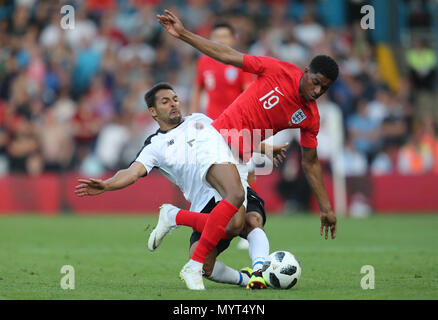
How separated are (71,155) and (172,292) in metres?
11.2

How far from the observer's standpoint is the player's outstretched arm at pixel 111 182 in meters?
6.41

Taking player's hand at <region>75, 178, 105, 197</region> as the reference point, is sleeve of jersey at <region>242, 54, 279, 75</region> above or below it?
above

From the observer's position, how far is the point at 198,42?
273 inches

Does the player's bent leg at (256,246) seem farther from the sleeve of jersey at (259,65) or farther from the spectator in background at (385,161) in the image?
the spectator in background at (385,161)

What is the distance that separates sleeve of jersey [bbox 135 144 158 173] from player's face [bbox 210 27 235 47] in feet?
11.1

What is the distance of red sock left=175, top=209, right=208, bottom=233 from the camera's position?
7242 mm

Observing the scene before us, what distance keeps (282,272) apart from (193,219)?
39.5 inches

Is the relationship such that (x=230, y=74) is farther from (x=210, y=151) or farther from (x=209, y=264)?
(x=209, y=264)

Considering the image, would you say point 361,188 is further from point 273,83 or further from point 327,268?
point 273,83

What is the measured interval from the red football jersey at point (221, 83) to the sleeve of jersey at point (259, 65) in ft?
10.9

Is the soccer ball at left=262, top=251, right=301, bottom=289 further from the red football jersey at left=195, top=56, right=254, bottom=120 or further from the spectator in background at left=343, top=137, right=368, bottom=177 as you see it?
the spectator in background at left=343, top=137, right=368, bottom=177

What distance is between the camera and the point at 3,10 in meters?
20.5

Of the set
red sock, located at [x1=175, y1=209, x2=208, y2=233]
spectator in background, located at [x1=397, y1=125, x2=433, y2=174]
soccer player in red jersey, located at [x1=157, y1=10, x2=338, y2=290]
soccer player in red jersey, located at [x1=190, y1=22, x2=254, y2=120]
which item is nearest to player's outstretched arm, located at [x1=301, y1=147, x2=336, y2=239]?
soccer player in red jersey, located at [x1=157, y1=10, x2=338, y2=290]

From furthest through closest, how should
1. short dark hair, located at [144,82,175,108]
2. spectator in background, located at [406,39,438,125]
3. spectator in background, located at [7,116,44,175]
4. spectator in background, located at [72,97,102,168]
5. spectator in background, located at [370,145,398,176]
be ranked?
spectator in background, located at [406,39,438,125]
spectator in background, located at [72,97,102,168]
spectator in background, located at [370,145,398,176]
spectator in background, located at [7,116,44,175]
short dark hair, located at [144,82,175,108]
